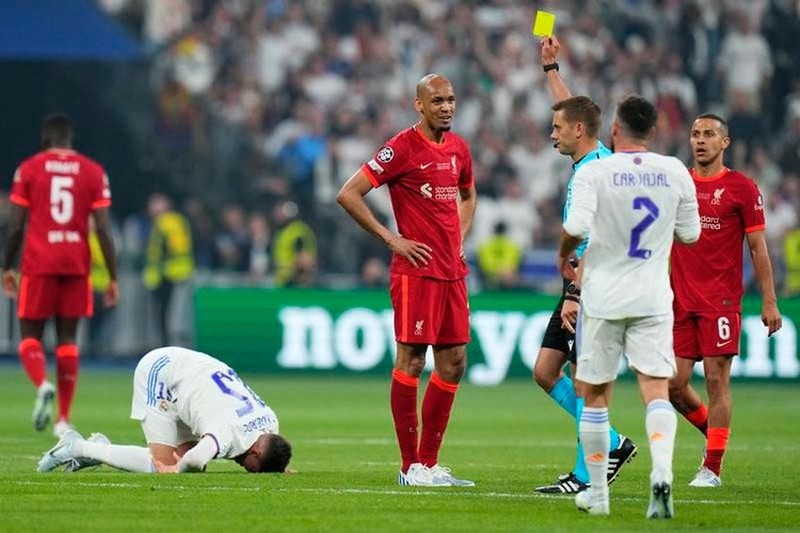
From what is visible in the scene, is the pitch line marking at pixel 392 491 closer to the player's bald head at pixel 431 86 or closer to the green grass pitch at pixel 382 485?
the green grass pitch at pixel 382 485

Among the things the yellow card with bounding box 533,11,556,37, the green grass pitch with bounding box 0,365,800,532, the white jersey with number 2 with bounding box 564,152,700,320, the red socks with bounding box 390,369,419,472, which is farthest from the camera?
the yellow card with bounding box 533,11,556,37

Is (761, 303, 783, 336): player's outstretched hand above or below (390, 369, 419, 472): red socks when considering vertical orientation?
above

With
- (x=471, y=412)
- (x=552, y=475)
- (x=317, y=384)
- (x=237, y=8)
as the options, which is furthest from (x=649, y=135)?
(x=237, y=8)

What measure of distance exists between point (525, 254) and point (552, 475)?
564 inches

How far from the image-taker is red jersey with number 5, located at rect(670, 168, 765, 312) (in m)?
11.0

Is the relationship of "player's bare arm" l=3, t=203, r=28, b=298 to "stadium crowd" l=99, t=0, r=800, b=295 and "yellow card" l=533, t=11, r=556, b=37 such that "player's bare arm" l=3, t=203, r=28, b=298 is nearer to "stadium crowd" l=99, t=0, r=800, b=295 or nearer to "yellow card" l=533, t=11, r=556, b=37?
"yellow card" l=533, t=11, r=556, b=37

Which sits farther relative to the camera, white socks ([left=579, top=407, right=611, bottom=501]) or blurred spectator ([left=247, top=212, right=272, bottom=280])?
blurred spectator ([left=247, top=212, right=272, bottom=280])

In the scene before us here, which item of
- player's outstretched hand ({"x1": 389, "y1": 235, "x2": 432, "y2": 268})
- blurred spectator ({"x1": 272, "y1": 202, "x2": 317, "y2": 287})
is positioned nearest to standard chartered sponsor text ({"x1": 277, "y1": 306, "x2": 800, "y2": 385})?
blurred spectator ({"x1": 272, "y1": 202, "x2": 317, "y2": 287})

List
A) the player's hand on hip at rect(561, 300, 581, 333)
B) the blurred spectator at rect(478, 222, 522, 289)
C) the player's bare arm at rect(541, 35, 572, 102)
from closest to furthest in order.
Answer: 1. the player's hand on hip at rect(561, 300, 581, 333)
2. the player's bare arm at rect(541, 35, 572, 102)
3. the blurred spectator at rect(478, 222, 522, 289)

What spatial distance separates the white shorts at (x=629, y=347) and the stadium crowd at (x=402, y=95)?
54.9ft

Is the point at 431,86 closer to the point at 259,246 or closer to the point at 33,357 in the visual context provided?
the point at 33,357

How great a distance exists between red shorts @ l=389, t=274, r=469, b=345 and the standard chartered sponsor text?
1167 cm

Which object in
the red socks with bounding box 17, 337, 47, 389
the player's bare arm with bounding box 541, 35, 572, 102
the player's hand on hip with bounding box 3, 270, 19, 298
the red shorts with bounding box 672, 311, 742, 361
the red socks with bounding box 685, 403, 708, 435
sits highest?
the player's bare arm with bounding box 541, 35, 572, 102

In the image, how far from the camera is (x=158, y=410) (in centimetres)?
1047
